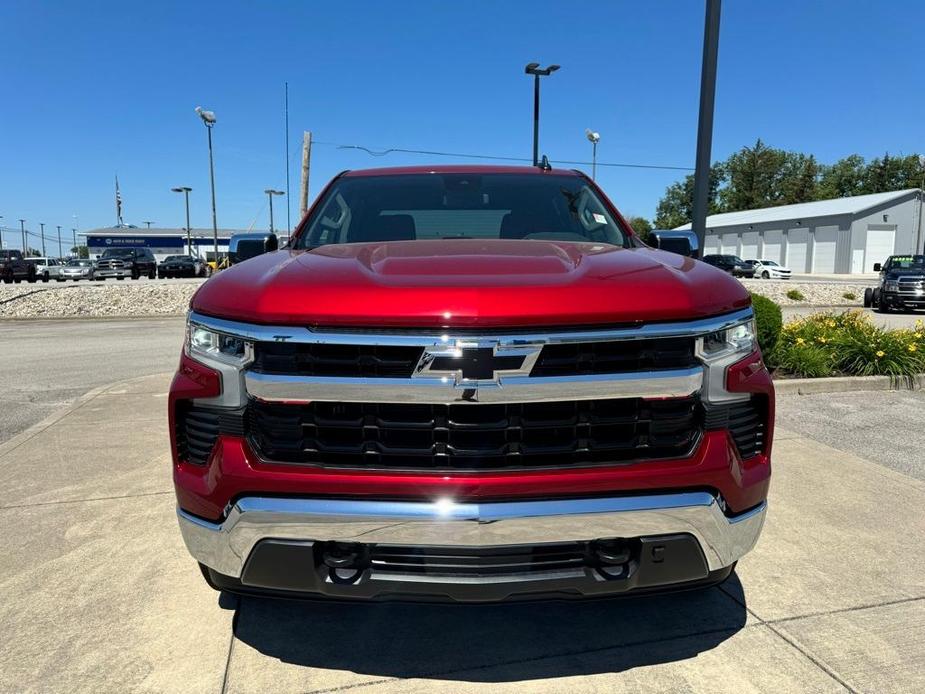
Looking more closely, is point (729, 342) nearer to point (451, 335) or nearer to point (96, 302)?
point (451, 335)

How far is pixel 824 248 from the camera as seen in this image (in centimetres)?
5753

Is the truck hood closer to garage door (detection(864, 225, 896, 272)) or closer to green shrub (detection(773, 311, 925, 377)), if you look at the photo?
green shrub (detection(773, 311, 925, 377))

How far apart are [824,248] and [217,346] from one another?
64.7 metres

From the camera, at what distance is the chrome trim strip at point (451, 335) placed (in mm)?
1891

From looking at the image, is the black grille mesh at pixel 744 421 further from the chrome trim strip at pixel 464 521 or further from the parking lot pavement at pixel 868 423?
the parking lot pavement at pixel 868 423

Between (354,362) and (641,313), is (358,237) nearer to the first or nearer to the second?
(354,362)

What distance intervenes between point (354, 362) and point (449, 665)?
122 centimetres

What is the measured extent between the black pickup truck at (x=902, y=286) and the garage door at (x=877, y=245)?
41.4 metres

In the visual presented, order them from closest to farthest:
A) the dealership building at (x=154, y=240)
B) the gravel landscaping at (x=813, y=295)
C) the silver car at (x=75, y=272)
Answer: the gravel landscaping at (x=813, y=295)
the silver car at (x=75, y=272)
the dealership building at (x=154, y=240)

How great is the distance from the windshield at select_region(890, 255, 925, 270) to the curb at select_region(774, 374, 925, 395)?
14.1m

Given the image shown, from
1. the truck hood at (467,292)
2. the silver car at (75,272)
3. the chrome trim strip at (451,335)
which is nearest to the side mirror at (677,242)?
the truck hood at (467,292)

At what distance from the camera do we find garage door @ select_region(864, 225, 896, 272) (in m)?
55.4

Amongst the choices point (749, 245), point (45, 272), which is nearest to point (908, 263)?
point (45, 272)

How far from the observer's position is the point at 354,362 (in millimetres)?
1932
